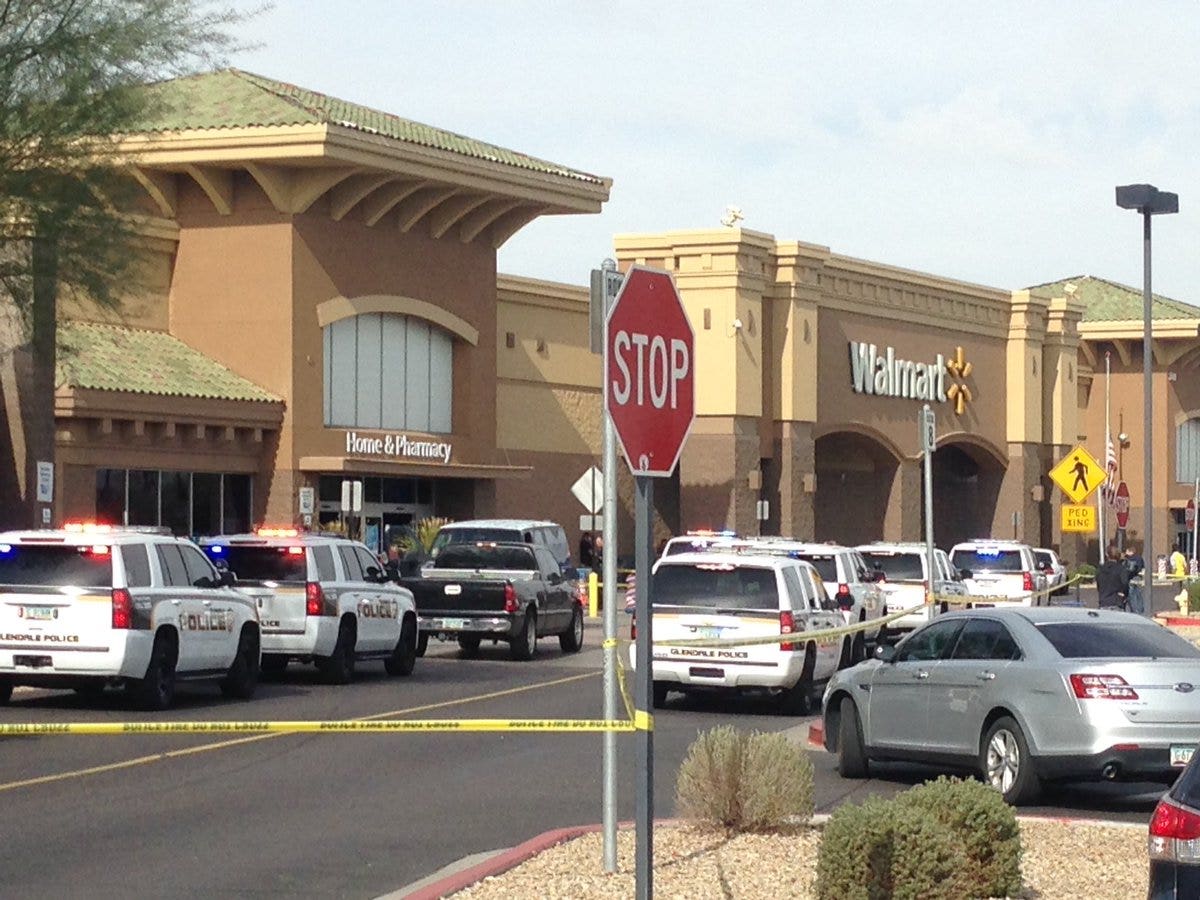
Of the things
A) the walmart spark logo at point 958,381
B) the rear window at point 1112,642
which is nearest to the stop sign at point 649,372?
the rear window at point 1112,642

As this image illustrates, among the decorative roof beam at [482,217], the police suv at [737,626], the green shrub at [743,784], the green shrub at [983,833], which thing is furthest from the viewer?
the decorative roof beam at [482,217]

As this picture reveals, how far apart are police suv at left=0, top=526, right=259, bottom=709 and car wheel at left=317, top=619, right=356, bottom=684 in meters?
3.83

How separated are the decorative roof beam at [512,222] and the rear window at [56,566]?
92.4 ft

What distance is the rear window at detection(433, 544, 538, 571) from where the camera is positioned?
33.7m

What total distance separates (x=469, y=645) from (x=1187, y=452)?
59.7 meters

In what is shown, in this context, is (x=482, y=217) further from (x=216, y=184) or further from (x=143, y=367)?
(x=143, y=367)

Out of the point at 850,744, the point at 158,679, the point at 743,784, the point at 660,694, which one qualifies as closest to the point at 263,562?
the point at 158,679

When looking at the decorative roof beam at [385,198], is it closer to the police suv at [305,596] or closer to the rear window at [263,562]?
the police suv at [305,596]

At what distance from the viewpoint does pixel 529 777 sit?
1788 centimetres

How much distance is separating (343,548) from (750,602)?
6.25m

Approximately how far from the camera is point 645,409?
9516 millimetres

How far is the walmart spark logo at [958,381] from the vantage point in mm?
68938

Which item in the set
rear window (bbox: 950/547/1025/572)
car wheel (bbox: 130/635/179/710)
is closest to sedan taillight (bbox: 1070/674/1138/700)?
car wheel (bbox: 130/635/179/710)

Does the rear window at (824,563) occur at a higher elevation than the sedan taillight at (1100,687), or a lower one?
Answer: higher
